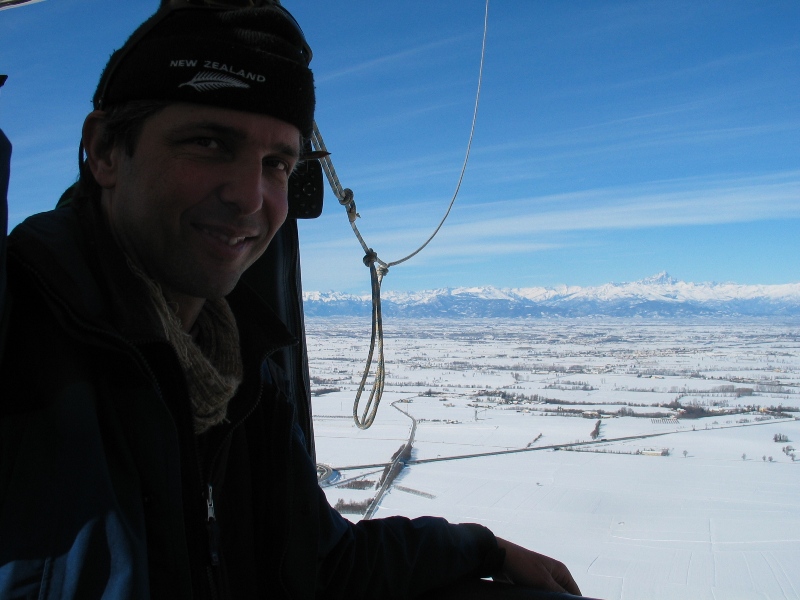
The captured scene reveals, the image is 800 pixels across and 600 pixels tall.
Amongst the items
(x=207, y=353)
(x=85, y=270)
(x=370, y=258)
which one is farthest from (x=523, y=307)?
(x=85, y=270)

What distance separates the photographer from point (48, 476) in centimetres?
54

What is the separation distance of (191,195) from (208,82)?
0.15m

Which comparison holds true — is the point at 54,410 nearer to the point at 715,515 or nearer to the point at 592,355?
the point at 715,515

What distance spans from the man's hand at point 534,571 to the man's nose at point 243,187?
78 cm

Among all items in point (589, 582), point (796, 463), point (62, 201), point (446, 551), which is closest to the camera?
point (62, 201)

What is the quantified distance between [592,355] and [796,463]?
23626 mm

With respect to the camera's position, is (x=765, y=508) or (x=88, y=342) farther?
(x=765, y=508)

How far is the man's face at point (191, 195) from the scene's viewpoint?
29.3 inches

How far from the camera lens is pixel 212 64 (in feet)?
2.52

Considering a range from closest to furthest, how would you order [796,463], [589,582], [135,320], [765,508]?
[135,320], [589,582], [765,508], [796,463]

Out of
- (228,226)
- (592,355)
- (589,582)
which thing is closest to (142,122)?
(228,226)

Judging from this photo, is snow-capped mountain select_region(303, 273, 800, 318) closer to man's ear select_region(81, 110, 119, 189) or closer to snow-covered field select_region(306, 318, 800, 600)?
snow-covered field select_region(306, 318, 800, 600)

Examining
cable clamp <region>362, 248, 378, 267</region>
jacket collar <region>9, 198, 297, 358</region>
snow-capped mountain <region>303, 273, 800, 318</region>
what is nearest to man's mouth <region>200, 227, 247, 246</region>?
jacket collar <region>9, 198, 297, 358</region>

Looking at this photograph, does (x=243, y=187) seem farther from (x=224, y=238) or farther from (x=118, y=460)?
(x=118, y=460)
